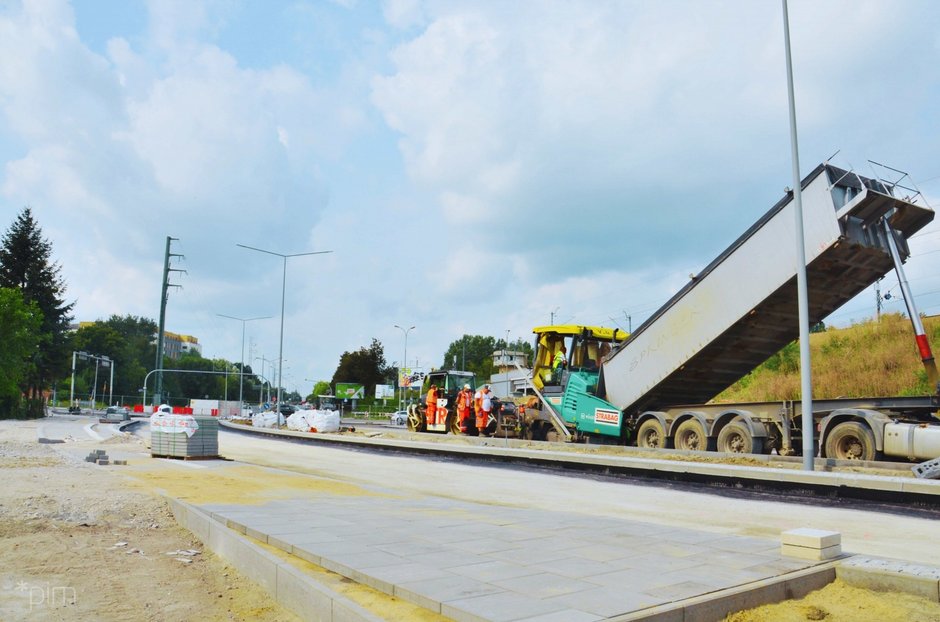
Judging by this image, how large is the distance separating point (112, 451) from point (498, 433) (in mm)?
11436

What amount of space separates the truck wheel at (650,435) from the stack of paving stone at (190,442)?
11.0m

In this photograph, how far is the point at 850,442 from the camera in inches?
490

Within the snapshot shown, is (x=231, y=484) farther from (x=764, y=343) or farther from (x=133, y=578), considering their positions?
(x=764, y=343)

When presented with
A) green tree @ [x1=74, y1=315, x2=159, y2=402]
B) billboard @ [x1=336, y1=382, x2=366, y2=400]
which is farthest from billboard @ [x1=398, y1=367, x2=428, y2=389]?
green tree @ [x1=74, y1=315, x2=159, y2=402]

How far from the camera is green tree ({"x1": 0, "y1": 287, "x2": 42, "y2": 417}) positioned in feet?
142

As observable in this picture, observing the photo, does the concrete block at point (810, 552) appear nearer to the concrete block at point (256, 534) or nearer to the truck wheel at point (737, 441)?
the concrete block at point (256, 534)

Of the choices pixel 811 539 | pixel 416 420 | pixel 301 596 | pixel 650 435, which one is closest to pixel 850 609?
pixel 811 539

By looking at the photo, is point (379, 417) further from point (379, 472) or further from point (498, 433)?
point (379, 472)

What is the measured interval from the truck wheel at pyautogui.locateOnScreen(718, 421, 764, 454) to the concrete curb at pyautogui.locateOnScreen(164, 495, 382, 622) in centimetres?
1084

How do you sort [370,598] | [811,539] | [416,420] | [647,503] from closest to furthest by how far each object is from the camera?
[370,598]
[811,539]
[647,503]
[416,420]

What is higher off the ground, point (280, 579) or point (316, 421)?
point (280, 579)

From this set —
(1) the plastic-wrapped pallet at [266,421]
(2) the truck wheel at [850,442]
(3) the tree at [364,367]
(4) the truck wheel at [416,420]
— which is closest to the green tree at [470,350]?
(3) the tree at [364,367]

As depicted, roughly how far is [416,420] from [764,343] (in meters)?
14.9

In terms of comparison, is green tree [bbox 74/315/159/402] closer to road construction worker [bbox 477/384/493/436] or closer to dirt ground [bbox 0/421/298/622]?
road construction worker [bbox 477/384/493/436]
